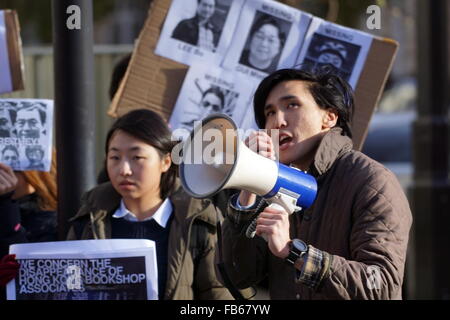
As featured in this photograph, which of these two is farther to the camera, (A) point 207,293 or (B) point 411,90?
(B) point 411,90

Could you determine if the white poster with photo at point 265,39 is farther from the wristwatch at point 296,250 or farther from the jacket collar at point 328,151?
the wristwatch at point 296,250

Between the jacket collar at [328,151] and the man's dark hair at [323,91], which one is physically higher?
the man's dark hair at [323,91]

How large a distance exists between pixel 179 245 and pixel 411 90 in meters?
18.4

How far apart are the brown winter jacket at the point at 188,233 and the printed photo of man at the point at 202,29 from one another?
913 millimetres

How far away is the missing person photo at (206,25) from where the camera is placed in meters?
4.28

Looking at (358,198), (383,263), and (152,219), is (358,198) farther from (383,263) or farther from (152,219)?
(152,219)

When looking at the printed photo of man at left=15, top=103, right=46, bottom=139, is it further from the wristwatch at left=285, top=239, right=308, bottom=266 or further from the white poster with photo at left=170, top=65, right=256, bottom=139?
the wristwatch at left=285, top=239, right=308, bottom=266

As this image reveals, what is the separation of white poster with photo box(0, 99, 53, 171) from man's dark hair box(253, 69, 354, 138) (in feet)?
3.20

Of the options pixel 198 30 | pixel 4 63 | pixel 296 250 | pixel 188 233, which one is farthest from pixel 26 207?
pixel 296 250

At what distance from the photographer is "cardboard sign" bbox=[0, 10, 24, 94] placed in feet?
13.5

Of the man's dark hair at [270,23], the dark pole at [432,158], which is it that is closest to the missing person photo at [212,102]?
the man's dark hair at [270,23]

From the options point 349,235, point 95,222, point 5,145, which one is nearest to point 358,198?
point 349,235
